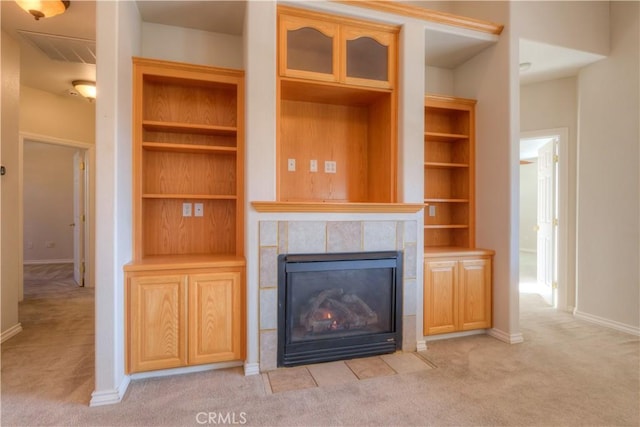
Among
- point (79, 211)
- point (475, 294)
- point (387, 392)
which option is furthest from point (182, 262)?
point (79, 211)

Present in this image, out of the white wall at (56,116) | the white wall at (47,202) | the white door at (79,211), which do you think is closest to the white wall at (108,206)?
the white wall at (56,116)

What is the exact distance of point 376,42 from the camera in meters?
2.85

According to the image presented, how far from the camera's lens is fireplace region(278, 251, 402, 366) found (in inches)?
99.6

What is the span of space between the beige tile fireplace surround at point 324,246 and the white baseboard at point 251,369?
0.12 ft

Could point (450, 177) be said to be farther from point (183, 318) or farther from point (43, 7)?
point (43, 7)

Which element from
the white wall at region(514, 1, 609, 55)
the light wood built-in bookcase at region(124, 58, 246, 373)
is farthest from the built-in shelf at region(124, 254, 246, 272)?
the white wall at region(514, 1, 609, 55)

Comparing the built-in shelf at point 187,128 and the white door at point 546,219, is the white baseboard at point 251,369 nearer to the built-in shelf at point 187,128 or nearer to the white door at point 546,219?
the built-in shelf at point 187,128

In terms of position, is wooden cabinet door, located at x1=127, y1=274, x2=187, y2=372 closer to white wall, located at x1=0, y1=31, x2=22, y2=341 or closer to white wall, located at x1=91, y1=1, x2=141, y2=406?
white wall, located at x1=91, y1=1, x2=141, y2=406

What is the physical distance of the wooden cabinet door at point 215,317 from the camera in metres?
2.40

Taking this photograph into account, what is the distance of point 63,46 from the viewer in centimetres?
337

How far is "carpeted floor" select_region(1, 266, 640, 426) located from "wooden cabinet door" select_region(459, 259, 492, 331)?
0.22 m

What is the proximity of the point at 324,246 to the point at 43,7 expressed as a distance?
2777 millimetres

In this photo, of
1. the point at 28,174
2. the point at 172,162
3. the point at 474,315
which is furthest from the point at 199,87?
the point at 28,174

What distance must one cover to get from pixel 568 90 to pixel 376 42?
8.61ft
